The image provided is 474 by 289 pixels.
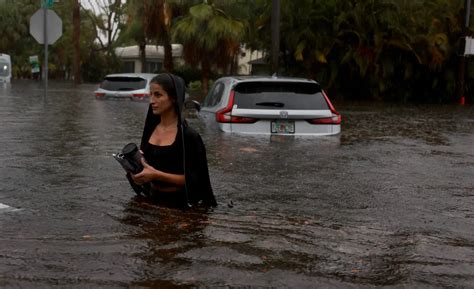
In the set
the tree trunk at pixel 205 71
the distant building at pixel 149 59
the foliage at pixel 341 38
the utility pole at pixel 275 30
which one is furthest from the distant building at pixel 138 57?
the utility pole at pixel 275 30

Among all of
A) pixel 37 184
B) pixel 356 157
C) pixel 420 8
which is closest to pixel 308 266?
pixel 37 184

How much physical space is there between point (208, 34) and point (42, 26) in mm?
12319

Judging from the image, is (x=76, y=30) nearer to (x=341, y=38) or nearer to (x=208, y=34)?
(x=208, y=34)

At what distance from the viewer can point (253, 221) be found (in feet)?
20.5

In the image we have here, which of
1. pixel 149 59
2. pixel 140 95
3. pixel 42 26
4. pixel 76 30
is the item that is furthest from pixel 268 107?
pixel 149 59

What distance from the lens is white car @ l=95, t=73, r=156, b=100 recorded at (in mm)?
25047

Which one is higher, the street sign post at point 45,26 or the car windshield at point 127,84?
the street sign post at point 45,26

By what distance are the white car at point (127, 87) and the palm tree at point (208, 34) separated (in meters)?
7.95

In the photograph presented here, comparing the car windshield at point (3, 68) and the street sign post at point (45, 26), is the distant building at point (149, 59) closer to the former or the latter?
the car windshield at point (3, 68)

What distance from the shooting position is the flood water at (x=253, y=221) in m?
4.62

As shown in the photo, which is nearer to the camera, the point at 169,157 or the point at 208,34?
the point at 169,157

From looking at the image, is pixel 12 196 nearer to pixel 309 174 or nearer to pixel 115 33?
pixel 309 174

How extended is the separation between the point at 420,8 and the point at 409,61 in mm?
2335

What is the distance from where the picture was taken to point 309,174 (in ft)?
30.1
